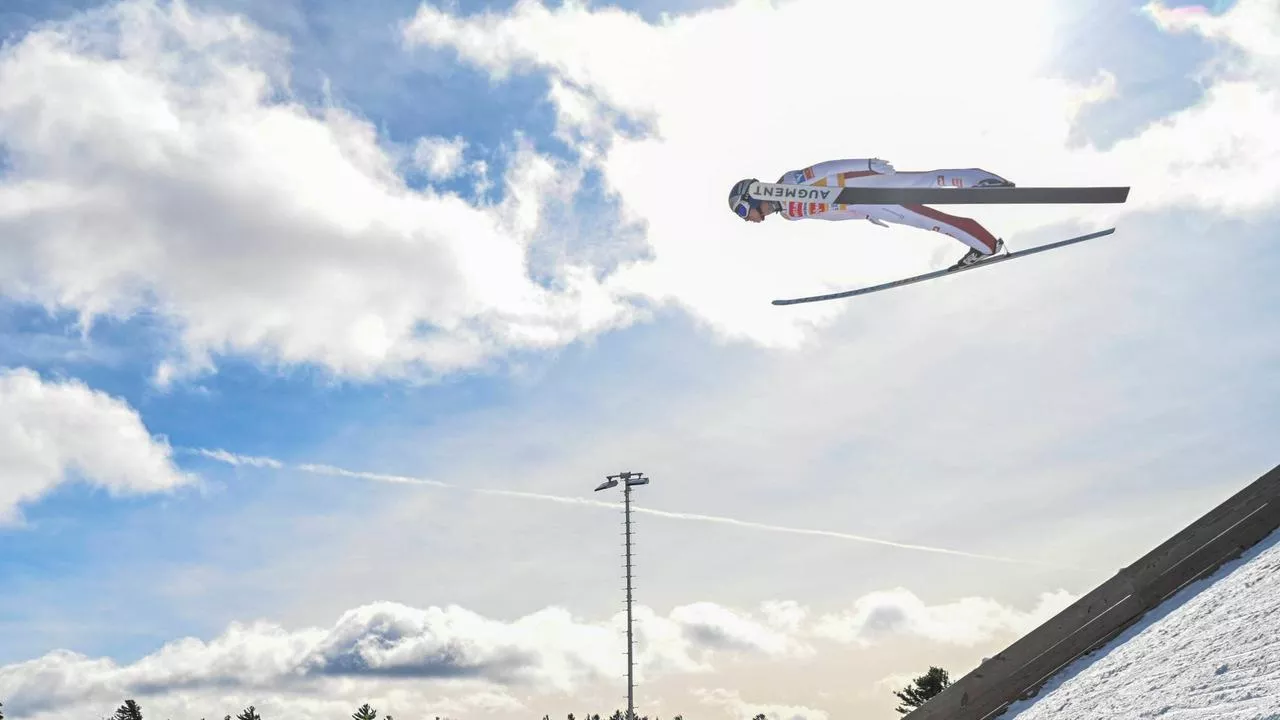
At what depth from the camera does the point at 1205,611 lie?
1093cm

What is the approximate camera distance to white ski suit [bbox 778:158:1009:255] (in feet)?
56.5

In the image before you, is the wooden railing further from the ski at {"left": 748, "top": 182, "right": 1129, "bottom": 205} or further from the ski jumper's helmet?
the ski jumper's helmet

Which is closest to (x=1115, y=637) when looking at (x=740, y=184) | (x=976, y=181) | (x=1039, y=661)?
(x=1039, y=661)

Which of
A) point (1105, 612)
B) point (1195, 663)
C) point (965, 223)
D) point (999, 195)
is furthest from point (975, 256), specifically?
point (1195, 663)

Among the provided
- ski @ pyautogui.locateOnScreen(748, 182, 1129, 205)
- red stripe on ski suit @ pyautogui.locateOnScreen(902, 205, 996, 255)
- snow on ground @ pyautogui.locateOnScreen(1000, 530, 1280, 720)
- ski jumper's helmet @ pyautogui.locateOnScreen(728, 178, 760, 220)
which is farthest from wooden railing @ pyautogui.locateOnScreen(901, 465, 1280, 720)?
ski jumper's helmet @ pyautogui.locateOnScreen(728, 178, 760, 220)

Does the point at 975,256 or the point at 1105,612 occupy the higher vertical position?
the point at 975,256

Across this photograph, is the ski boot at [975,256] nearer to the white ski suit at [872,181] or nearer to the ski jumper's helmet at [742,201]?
the white ski suit at [872,181]

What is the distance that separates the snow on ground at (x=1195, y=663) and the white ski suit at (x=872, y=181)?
7.36 metres

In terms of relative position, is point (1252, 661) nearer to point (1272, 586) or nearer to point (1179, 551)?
point (1272, 586)

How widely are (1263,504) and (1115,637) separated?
8.36 feet

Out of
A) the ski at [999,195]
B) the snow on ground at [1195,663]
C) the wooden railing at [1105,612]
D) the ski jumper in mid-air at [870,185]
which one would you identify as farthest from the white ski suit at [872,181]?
the snow on ground at [1195,663]

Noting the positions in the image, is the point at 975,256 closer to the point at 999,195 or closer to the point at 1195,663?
the point at 999,195

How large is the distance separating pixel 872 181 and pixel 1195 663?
9966 millimetres

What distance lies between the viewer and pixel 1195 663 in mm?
9578
